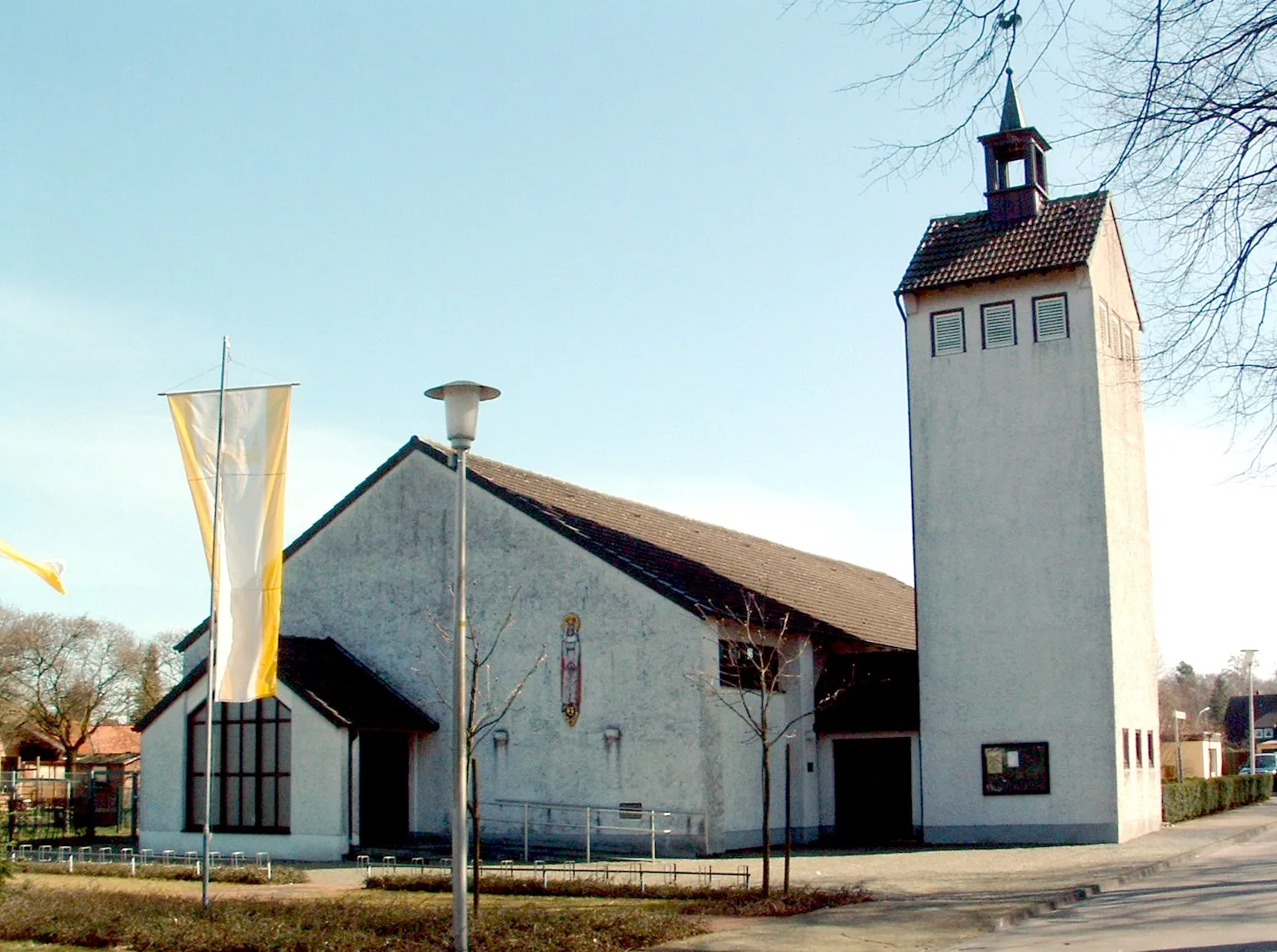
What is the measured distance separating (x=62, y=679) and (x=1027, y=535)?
50480mm

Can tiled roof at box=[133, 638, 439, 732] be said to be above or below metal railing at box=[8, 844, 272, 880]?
above

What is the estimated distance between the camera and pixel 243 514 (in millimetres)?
16828

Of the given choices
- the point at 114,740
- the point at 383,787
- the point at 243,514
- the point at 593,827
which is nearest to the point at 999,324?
the point at 593,827

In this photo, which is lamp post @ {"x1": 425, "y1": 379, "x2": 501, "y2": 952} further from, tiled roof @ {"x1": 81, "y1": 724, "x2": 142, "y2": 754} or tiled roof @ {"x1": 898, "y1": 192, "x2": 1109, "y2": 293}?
tiled roof @ {"x1": 81, "y1": 724, "x2": 142, "y2": 754}

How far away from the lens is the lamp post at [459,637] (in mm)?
12070

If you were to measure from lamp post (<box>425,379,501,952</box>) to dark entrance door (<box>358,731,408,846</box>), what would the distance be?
1550 cm

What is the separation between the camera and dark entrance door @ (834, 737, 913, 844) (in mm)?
29688

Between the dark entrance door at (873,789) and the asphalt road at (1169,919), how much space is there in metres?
8.51

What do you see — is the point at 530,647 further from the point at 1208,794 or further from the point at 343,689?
the point at 1208,794

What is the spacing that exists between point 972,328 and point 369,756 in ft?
52.2

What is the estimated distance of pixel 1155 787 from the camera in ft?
101

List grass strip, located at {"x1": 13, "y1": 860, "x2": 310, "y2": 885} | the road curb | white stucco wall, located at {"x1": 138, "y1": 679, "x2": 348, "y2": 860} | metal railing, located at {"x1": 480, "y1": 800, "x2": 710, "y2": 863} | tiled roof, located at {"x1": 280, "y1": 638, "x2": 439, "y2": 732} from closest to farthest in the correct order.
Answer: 1. the road curb
2. grass strip, located at {"x1": 13, "y1": 860, "x2": 310, "y2": 885}
3. metal railing, located at {"x1": 480, "y1": 800, "x2": 710, "y2": 863}
4. white stucco wall, located at {"x1": 138, "y1": 679, "x2": 348, "y2": 860}
5. tiled roof, located at {"x1": 280, "y1": 638, "x2": 439, "y2": 732}

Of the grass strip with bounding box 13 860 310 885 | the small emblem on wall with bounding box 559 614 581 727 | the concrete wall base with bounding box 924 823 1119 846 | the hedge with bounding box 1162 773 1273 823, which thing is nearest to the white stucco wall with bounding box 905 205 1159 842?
the concrete wall base with bounding box 924 823 1119 846

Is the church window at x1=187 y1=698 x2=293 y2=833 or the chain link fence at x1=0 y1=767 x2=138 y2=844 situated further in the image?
the chain link fence at x1=0 y1=767 x2=138 y2=844
